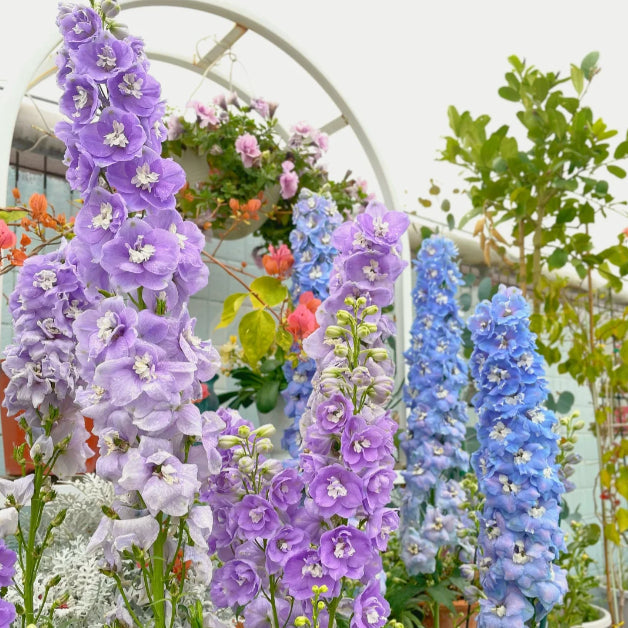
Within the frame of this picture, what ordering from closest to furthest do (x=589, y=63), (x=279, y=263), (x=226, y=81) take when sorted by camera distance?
(x=279, y=263) < (x=226, y=81) < (x=589, y=63)

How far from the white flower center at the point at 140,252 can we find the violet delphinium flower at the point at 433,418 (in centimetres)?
87

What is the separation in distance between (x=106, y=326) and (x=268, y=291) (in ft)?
2.13

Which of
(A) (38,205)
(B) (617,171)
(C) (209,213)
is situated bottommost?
(A) (38,205)

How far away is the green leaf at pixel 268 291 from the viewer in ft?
3.89

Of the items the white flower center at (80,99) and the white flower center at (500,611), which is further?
the white flower center at (500,611)

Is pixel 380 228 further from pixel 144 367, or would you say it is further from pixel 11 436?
pixel 11 436

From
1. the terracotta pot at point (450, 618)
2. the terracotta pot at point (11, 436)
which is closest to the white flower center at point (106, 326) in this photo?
the terracotta pot at point (11, 436)

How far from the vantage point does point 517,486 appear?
39.0 inches

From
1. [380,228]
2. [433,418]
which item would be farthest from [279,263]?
[380,228]

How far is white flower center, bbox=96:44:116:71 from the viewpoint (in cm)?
60

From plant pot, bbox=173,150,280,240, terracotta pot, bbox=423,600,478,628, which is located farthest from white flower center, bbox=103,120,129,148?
terracotta pot, bbox=423,600,478,628

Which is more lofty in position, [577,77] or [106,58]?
[577,77]

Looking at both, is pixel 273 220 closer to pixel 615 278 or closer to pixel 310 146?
pixel 310 146

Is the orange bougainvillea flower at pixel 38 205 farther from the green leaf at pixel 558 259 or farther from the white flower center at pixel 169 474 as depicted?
the green leaf at pixel 558 259
